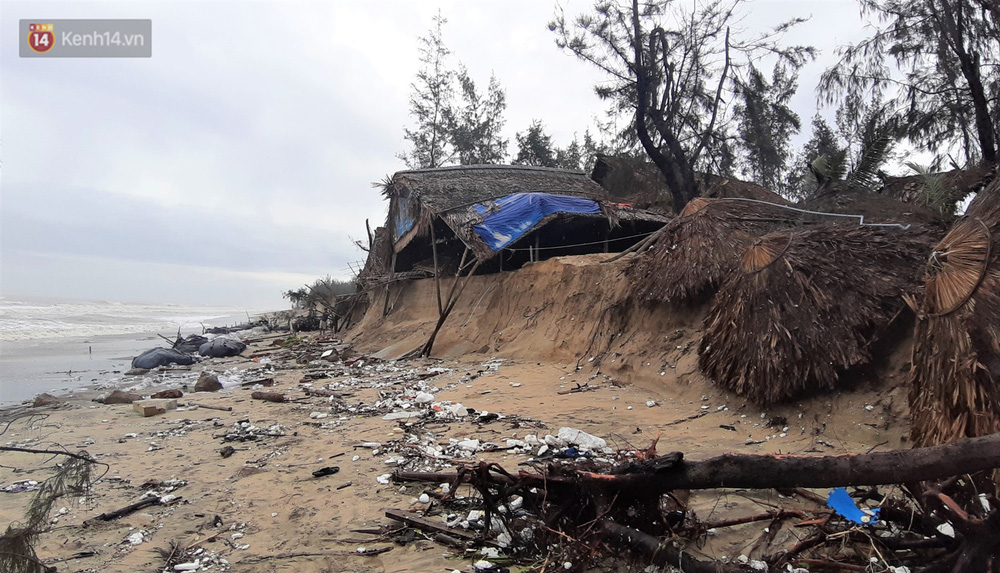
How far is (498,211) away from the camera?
1115 centimetres

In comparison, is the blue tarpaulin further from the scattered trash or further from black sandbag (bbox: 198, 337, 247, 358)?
black sandbag (bbox: 198, 337, 247, 358)

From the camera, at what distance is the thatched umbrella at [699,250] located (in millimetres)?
6547

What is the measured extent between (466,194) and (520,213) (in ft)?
8.55

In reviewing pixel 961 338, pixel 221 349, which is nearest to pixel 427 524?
pixel 961 338

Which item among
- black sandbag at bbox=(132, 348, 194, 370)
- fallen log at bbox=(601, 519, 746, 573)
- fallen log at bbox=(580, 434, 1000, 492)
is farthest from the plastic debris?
black sandbag at bbox=(132, 348, 194, 370)

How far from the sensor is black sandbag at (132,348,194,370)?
11.7m

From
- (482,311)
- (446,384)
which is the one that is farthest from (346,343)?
(446,384)

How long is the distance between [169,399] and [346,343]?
272 inches

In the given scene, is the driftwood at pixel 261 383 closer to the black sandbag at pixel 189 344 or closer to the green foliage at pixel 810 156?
the black sandbag at pixel 189 344

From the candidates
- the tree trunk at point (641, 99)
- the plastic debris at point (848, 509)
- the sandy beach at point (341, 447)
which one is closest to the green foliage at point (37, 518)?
the sandy beach at point (341, 447)

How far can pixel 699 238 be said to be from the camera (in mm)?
6832

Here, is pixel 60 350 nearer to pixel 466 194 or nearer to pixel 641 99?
pixel 466 194

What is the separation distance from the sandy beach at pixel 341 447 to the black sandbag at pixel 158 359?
4.07 meters

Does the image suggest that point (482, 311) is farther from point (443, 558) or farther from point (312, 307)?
point (312, 307)
